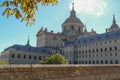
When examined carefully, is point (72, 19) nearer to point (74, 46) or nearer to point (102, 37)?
point (74, 46)

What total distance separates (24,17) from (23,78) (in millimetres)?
1916

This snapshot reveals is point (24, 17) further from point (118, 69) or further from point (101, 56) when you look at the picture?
point (101, 56)

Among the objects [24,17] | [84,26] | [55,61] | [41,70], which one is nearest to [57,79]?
[41,70]

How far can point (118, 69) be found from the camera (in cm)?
819

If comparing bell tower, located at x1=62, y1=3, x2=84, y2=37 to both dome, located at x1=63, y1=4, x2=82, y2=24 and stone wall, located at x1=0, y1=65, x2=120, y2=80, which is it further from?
stone wall, located at x1=0, y1=65, x2=120, y2=80

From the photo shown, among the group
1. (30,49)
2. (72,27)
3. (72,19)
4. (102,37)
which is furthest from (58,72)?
(72,19)

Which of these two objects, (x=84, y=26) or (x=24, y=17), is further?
(x=84, y=26)

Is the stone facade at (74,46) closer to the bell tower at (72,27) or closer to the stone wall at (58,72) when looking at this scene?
the bell tower at (72,27)

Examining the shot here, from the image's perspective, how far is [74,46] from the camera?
68.4 meters

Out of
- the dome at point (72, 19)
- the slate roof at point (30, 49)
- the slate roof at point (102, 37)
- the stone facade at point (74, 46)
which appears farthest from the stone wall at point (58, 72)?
the dome at point (72, 19)

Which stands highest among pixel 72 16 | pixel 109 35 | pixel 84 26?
pixel 72 16

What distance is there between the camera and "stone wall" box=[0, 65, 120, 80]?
177 inches

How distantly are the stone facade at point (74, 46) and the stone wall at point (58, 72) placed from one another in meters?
46.7

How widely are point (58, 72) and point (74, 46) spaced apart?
207ft
